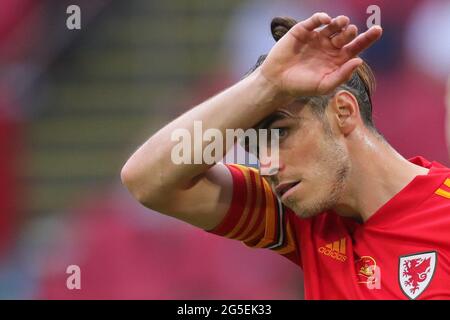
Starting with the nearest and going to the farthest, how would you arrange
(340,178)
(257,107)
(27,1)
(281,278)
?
(257,107)
(340,178)
(281,278)
(27,1)

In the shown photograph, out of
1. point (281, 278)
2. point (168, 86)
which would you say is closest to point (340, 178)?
point (281, 278)

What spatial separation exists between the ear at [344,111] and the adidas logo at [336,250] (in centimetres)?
24

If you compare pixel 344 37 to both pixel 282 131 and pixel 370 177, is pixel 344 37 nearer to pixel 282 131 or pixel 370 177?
pixel 282 131

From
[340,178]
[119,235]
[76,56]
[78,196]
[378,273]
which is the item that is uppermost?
[76,56]

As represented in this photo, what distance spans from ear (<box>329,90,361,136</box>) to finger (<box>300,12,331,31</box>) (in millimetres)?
275

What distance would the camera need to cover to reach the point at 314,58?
5.26 feet

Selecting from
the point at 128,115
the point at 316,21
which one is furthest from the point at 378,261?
the point at 128,115

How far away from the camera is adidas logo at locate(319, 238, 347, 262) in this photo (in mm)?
1807

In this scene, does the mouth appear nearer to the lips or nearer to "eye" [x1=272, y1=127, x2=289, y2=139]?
the lips

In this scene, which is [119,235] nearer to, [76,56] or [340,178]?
[76,56]

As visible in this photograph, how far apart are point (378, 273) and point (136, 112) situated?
2.82 meters

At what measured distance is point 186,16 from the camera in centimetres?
452

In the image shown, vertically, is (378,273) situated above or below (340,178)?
below

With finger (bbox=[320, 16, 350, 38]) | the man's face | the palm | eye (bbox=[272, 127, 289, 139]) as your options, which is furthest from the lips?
finger (bbox=[320, 16, 350, 38])
